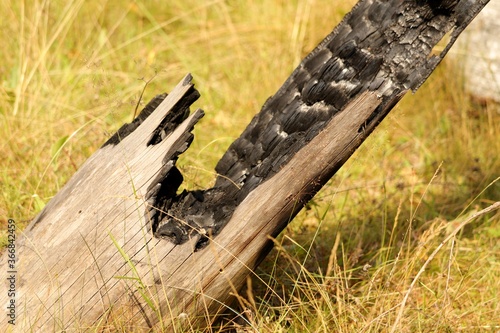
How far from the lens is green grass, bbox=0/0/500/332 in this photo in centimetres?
255

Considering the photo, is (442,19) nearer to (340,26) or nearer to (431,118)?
(340,26)

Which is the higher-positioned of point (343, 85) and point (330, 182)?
point (343, 85)

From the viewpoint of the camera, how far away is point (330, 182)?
3191 millimetres

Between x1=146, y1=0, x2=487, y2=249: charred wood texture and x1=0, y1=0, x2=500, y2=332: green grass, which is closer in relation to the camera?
x1=146, y1=0, x2=487, y2=249: charred wood texture

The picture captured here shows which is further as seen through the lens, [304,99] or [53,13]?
[53,13]

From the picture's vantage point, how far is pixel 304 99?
237cm

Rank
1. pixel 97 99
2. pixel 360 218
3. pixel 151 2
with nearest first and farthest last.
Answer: pixel 360 218 < pixel 97 99 < pixel 151 2

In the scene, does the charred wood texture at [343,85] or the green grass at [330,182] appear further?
the green grass at [330,182]

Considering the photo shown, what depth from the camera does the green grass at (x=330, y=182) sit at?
255 centimetres

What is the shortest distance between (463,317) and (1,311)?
1.78 m

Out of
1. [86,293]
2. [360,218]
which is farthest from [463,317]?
[86,293]

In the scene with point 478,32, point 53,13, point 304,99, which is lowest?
point 478,32

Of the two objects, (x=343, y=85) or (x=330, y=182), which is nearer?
(x=343, y=85)

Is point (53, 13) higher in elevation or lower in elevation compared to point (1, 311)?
higher
